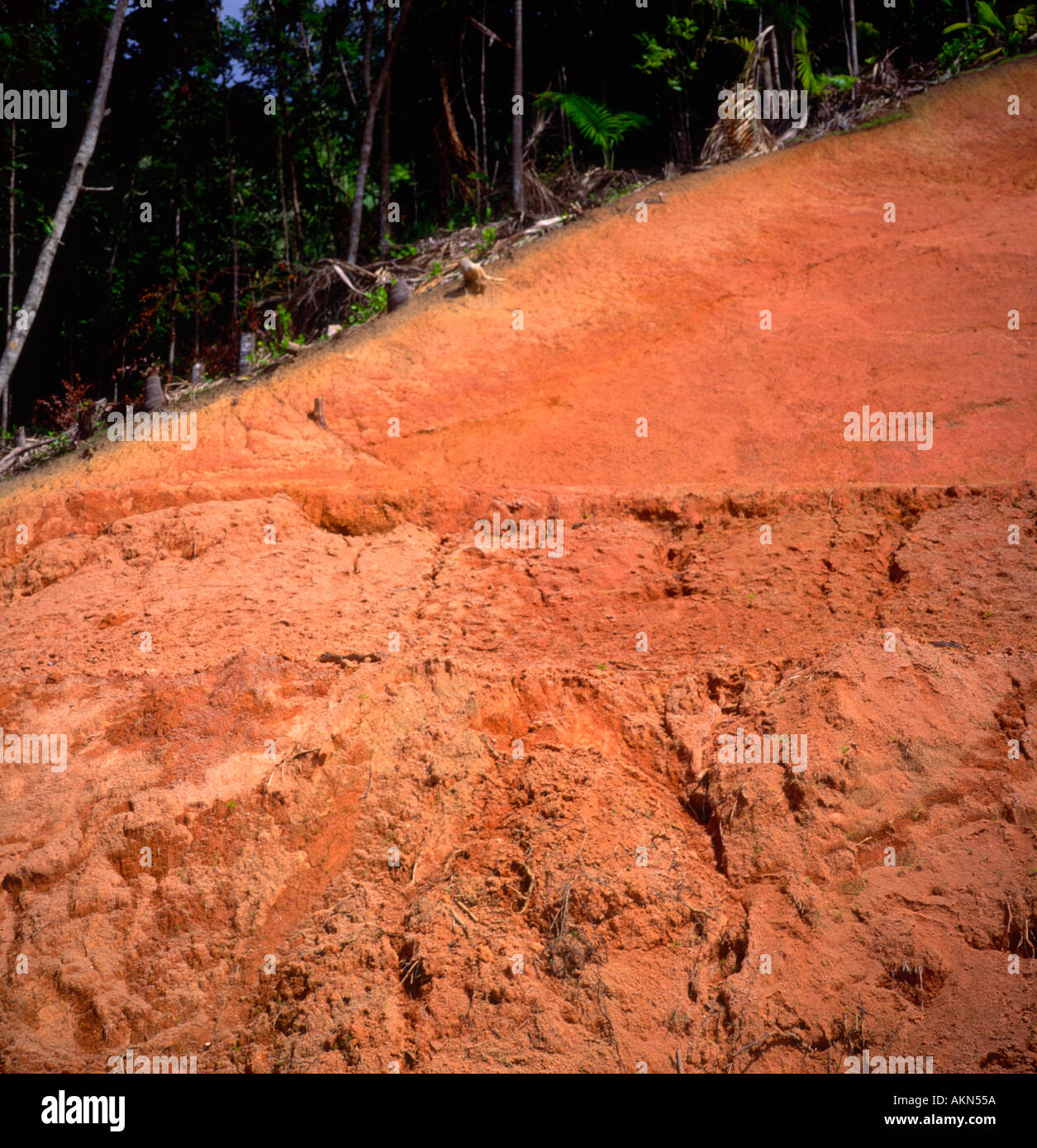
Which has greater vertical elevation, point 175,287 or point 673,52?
point 673,52

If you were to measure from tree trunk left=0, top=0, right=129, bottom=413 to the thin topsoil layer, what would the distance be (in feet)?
8.66

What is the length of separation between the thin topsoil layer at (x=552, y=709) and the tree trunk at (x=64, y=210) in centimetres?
264

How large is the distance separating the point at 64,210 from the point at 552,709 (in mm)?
8368

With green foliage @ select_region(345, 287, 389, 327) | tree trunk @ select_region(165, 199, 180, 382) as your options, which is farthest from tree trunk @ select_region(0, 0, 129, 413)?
green foliage @ select_region(345, 287, 389, 327)

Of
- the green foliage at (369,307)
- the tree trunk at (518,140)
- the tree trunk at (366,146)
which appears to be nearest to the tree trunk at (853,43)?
the tree trunk at (518,140)

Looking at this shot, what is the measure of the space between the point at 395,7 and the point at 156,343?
19.9ft

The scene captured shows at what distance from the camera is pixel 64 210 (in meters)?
9.36

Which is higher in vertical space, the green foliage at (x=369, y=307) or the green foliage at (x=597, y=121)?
the green foliage at (x=597, y=121)

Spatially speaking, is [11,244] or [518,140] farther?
[11,244]

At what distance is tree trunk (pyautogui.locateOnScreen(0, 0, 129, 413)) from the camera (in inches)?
362

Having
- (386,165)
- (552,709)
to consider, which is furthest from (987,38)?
(552,709)

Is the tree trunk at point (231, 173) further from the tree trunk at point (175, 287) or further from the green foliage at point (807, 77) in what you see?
the green foliage at point (807, 77)

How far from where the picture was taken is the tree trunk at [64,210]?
919 cm

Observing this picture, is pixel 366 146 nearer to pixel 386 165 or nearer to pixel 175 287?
pixel 386 165
